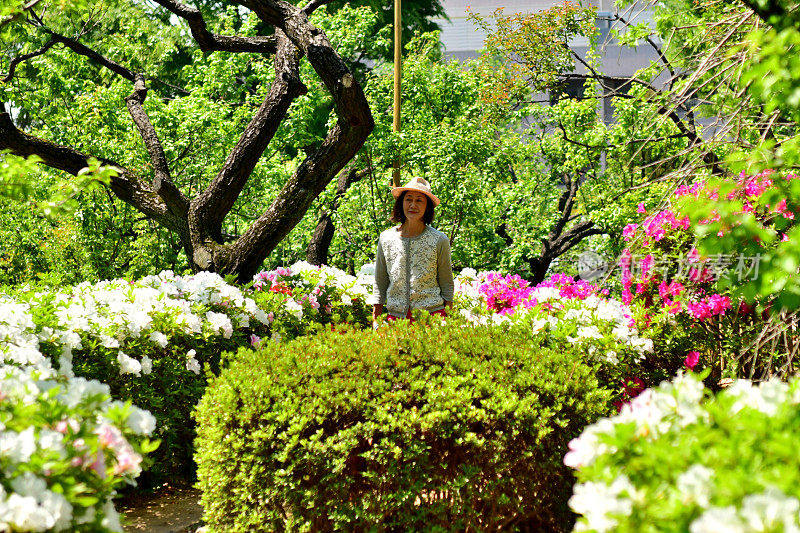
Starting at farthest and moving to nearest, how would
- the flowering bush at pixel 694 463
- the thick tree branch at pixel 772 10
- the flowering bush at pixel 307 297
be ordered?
the flowering bush at pixel 307 297
the thick tree branch at pixel 772 10
the flowering bush at pixel 694 463

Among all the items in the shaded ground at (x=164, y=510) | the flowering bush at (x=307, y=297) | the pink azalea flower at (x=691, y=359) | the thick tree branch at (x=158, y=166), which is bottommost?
the shaded ground at (x=164, y=510)

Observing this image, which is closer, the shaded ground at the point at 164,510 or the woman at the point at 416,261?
the shaded ground at the point at 164,510

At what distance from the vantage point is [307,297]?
265 inches

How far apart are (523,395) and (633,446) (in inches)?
67.5

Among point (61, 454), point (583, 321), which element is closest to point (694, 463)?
point (61, 454)

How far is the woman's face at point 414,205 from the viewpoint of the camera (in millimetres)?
5039

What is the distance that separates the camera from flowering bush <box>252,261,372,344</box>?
620cm

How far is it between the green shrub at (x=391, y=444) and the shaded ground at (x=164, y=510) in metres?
A: 0.89

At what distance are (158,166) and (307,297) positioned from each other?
2345 millimetres

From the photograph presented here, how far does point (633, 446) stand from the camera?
186 centimetres

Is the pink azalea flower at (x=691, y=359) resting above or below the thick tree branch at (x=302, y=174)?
below

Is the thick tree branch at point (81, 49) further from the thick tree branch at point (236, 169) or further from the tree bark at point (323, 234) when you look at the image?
the tree bark at point (323, 234)

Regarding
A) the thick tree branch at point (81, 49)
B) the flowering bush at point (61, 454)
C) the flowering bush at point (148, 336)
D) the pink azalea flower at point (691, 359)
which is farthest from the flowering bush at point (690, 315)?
the thick tree branch at point (81, 49)

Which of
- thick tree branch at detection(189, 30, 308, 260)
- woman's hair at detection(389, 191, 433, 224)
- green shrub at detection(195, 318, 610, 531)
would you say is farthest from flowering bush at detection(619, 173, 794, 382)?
thick tree branch at detection(189, 30, 308, 260)
